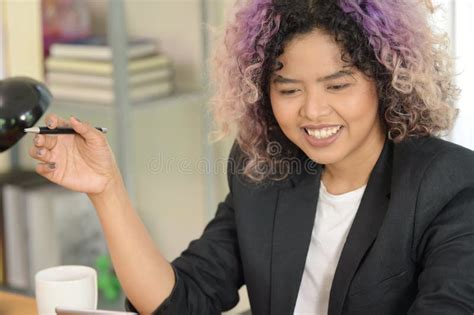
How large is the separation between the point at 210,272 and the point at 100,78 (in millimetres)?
1200

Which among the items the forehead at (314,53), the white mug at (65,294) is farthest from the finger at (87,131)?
the forehead at (314,53)

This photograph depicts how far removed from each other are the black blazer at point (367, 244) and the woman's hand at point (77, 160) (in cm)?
26

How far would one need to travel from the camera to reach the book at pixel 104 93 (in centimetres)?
282

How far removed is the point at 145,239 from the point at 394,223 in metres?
0.45

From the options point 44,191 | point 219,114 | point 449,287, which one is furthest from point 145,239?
point 44,191

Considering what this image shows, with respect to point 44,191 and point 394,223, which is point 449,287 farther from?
point 44,191

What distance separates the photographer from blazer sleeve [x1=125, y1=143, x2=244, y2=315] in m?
1.70

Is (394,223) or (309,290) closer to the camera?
(394,223)

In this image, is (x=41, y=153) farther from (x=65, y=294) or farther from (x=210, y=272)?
(x=210, y=272)

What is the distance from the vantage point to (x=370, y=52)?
1593mm

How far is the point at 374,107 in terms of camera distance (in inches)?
64.6

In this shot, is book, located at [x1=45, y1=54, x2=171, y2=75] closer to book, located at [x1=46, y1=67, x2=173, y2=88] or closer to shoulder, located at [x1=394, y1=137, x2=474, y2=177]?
book, located at [x1=46, y1=67, x2=173, y2=88]

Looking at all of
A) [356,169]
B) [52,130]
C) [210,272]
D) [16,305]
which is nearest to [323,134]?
[356,169]

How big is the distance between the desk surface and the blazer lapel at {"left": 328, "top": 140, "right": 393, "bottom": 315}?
1.85 feet
